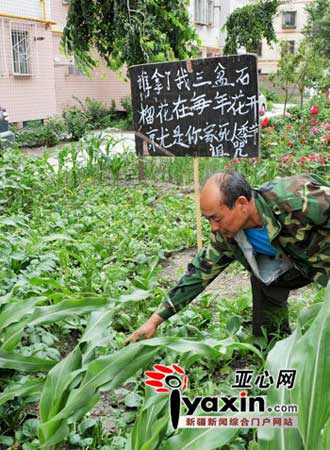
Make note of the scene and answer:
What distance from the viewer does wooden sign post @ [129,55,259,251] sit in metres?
3.99

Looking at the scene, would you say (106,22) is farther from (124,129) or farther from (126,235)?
(124,129)

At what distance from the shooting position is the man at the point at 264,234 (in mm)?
2203

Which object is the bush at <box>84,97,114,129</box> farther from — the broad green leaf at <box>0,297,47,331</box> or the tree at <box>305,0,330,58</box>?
the tree at <box>305,0,330,58</box>

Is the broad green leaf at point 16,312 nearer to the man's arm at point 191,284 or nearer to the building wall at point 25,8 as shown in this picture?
the man's arm at point 191,284

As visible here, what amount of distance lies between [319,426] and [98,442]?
1027 millimetres

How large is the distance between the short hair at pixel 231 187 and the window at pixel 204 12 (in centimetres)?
2332

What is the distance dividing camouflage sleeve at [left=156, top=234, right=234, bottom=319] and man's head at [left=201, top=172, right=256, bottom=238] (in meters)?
0.24

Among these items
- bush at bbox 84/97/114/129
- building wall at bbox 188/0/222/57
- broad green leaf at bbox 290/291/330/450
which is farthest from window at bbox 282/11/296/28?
broad green leaf at bbox 290/291/330/450

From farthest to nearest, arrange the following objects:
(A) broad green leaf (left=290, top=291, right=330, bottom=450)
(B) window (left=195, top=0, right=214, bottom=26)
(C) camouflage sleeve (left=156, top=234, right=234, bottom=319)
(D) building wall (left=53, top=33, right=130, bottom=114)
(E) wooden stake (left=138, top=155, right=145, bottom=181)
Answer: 1. (B) window (left=195, top=0, right=214, bottom=26)
2. (D) building wall (left=53, top=33, right=130, bottom=114)
3. (E) wooden stake (left=138, top=155, right=145, bottom=181)
4. (C) camouflage sleeve (left=156, top=234, right=234, bottom=319)
5. (A) broad green leaf (left=290, top=291, right=330, bottom=450)

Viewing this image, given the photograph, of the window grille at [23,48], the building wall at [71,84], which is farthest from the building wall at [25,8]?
the building wall at [71,84]

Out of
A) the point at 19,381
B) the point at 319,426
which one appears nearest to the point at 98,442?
the point at 19,381

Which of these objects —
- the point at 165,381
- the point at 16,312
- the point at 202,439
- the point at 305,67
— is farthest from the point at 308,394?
the point at 305,67

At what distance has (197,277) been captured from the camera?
246 cm

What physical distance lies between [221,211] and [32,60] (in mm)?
12992
